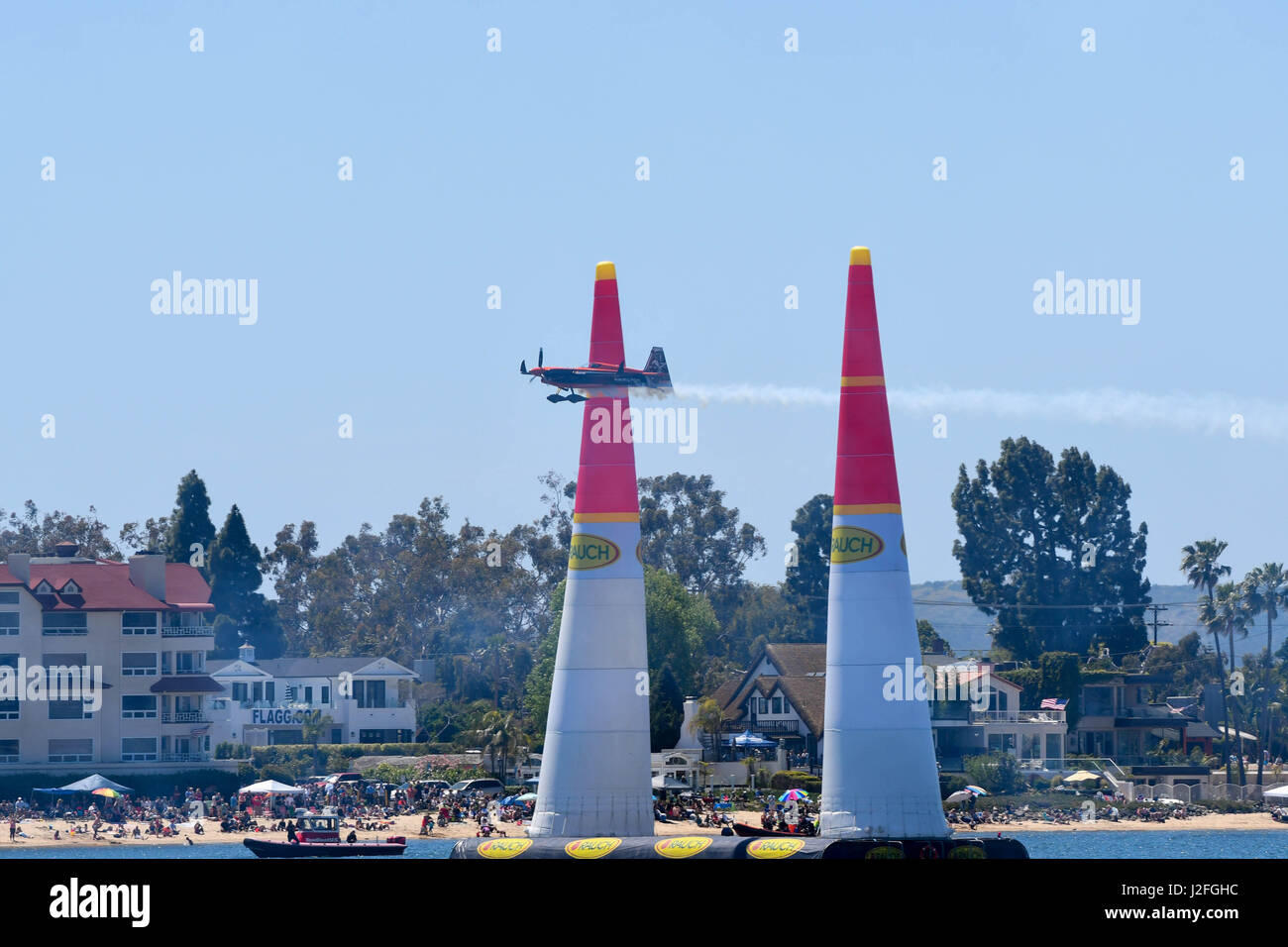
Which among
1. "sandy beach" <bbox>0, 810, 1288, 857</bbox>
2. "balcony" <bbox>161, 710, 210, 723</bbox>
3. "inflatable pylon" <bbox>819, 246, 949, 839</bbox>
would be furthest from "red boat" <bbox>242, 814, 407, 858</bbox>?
"inflatable pylon" <bbox>819, 246, 949, 839</bbox>

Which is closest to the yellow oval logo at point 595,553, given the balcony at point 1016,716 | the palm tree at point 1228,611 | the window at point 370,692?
the balcony at point 1016,716

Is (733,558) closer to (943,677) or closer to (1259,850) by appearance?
(943,677)

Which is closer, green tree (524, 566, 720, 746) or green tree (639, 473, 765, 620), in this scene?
green tree (524, 566, 720, 746)

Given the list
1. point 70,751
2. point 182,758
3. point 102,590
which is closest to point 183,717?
point 182,758

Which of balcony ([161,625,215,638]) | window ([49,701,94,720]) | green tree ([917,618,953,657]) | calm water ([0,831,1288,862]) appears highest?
balcony ([161,625,215,638])

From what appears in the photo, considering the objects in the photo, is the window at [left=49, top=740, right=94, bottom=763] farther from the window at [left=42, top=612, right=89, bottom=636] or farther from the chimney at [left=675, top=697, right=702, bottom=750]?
the chimney at [left=675, top=697, right=702, bottom=750]
